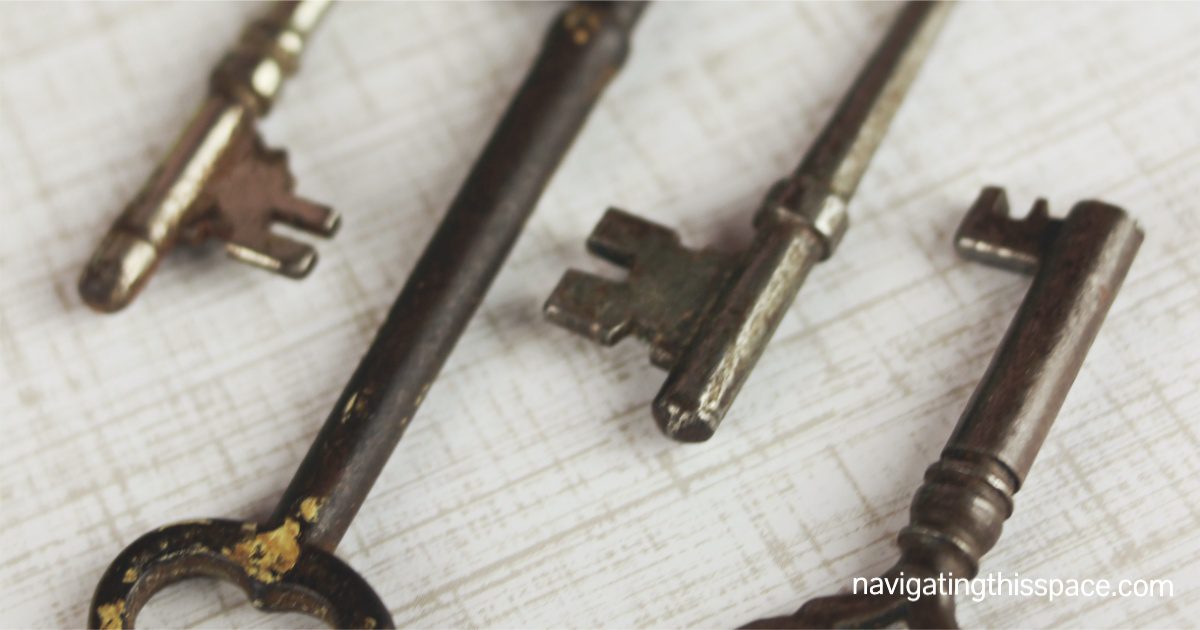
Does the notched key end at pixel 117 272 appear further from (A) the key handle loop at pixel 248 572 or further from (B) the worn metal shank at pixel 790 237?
(B) the worn metal shank at pixel 790 237

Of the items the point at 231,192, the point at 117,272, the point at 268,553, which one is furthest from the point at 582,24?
the point at 268,553

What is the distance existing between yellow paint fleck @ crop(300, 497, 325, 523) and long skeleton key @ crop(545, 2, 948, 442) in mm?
349

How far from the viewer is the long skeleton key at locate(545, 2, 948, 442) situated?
4.27 ft

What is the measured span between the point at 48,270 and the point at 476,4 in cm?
69

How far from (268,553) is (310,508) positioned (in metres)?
0.06

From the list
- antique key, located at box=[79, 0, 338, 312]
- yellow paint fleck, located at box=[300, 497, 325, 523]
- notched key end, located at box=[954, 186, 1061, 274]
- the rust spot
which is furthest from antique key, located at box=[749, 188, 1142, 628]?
antique key, located at box=[79, 0, 338, 312]

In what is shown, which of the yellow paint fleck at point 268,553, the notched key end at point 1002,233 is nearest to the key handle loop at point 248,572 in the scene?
the yellow paint fleck at point 268,553

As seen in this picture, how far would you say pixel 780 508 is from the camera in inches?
53.0

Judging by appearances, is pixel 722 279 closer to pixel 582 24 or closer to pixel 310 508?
pixel 582 24

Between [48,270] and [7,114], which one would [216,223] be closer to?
[48,270]

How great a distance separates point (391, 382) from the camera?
1.32m

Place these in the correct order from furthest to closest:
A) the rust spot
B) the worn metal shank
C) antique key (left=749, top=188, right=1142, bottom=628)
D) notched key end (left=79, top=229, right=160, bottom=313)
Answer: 1. the rust spot
2. notched key end (left=79, top=229, right=160, bottom=313)
3. the worn metal shank
4. antique key (left=749, top=188, right=1142, bottom=628)

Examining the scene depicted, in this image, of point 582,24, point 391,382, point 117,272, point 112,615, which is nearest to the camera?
point 112,615

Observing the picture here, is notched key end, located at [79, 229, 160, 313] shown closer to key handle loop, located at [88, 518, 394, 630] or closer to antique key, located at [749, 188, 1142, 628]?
key handle loop, located at [88, 518, 394, 630]
